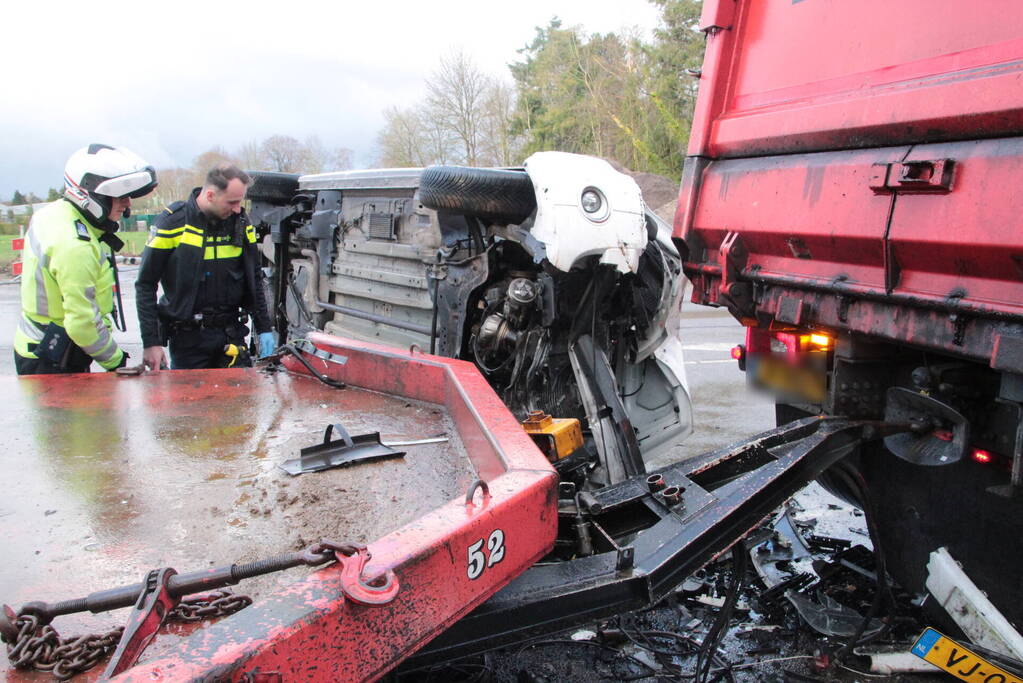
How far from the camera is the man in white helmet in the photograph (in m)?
3.09

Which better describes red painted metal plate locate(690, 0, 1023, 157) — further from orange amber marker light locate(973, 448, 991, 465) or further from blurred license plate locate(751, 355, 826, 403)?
orange amber marker light locate(973, 448, 991, 465)

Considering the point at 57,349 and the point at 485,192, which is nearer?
the point at 57,349

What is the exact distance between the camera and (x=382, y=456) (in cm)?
211

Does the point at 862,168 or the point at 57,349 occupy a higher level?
the point at 862,168

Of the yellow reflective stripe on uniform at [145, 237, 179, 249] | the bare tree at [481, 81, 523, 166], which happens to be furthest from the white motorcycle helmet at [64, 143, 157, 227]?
the bare tree at [481, 81, 523, 166]

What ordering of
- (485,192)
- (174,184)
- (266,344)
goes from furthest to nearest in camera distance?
(174,184) < (266,344) < (485,192)

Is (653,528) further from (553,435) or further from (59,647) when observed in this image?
(59,647)

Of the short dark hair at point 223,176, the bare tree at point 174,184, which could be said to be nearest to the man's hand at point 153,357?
the short dark hair at point 223,176

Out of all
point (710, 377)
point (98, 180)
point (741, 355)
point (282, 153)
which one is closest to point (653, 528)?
point (741, 355)

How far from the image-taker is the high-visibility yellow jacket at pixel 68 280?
10.1 ft

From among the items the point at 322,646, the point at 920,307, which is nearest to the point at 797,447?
the point at 920,307

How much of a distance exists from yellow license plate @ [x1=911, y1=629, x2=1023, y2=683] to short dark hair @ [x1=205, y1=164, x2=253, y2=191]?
3.78m

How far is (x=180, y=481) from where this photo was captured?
77.7 inches

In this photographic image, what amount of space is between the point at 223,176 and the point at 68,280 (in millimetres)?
1072
